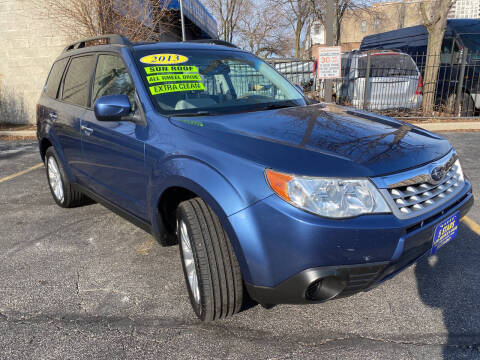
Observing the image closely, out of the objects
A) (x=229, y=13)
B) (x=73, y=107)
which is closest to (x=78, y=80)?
(x=73, y=107)

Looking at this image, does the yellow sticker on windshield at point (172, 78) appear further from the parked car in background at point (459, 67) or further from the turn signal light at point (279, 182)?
the parked car in background at point (459, 67)

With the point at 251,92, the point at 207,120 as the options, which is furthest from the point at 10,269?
the point at 251,92

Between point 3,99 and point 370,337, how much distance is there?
12617mm

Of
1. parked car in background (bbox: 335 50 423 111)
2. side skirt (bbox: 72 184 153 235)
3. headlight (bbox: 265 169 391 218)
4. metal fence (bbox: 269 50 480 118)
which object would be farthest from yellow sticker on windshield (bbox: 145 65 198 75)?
parked car in background (bbox: 335 50 423 111)

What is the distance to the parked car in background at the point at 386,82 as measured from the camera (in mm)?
9883

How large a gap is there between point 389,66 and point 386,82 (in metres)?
0.61

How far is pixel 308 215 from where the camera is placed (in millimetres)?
1719

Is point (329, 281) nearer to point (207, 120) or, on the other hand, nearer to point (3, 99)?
point (207, 120)

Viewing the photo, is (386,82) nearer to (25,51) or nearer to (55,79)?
(55,79)

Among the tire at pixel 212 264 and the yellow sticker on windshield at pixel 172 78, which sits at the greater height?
the yellow sticker on windshield at pixel 172 78

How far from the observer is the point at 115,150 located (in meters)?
2.79

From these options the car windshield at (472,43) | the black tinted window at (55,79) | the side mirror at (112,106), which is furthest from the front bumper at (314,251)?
the car windshield at (472,43)

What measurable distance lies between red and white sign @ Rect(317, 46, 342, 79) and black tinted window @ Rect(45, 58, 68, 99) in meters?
5.79

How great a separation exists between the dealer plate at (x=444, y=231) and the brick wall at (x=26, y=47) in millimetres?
10953
